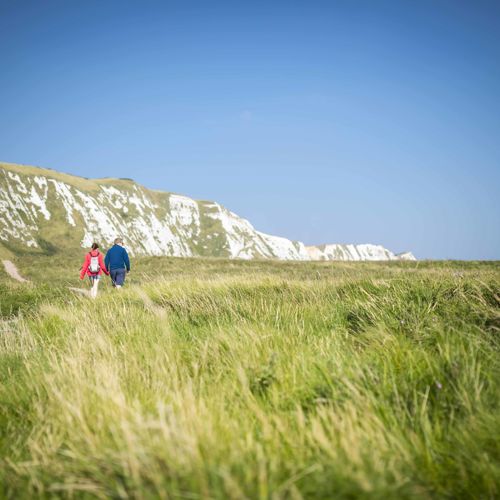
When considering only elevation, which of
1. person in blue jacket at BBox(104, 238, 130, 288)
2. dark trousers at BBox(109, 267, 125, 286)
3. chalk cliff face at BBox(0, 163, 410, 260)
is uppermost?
chalk cliff face at BBox(0, 163, 410, 260)

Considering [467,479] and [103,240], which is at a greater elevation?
[103,240]

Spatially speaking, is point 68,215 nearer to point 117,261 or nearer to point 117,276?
point 117,276

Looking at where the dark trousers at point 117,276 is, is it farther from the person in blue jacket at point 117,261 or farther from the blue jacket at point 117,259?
the blue jacket at point 117,259

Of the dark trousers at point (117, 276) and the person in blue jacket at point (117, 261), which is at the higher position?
the person in blue jacket at point (117, 261)

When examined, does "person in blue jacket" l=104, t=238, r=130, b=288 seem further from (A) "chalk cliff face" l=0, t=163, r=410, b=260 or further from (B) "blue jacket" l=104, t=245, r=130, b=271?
(A) "chalk cliff face" l=0, t=163, r=410, b=260

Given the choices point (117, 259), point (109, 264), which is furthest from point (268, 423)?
point (109, 264)

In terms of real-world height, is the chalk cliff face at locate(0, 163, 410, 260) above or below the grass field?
above

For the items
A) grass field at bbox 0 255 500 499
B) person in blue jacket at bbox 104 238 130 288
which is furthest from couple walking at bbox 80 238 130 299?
grass field at bbox 0 255 500 499

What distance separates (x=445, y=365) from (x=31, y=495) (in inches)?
105

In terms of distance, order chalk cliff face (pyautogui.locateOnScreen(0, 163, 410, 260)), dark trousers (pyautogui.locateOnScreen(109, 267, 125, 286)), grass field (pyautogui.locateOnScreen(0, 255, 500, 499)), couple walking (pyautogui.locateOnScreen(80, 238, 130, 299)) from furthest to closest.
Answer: chalk cliff face (pyautogui.locateOnScreen(0, 163, 410, 260)) < dark trousers (pyautogui.locateOnScreen(109, 267, 125, 286)) < couple walking (pyautogui.locateOnScreen(80, 238, 130, 299)) < grass field (pyautogui.locateOnScreen(0, 255, 500, 499))

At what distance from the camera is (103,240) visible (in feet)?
457

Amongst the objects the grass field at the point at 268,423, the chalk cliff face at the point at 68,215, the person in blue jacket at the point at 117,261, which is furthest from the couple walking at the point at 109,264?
the chalk cliff face at the point at 68,215

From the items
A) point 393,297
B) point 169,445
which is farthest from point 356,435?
point 393,297

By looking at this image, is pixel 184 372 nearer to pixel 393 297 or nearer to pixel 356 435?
pixel 356 435
